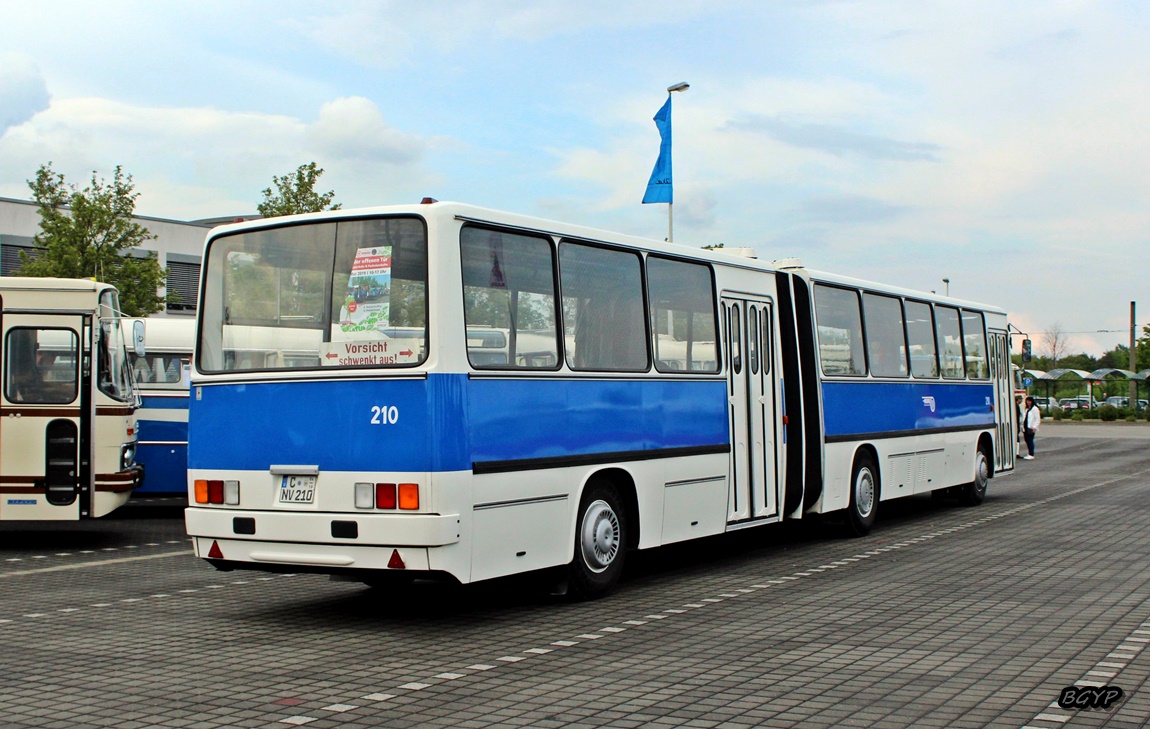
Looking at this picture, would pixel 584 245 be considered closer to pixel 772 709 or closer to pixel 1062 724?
pixel 772 709

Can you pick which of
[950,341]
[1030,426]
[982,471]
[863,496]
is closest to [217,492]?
[863,496]

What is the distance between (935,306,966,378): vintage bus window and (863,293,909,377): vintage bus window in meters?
1.56

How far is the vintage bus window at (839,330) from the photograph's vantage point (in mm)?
14234

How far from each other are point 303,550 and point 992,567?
21.7ft

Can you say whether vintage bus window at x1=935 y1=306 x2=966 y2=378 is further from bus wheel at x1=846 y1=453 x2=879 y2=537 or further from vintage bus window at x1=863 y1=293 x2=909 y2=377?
bus wheel at x1=846 y1=453 x2=879 y2=537

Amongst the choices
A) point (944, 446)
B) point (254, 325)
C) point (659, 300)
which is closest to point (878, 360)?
point (944, 446)

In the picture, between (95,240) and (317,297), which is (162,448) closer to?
(317,297)

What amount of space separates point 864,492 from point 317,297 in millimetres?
8265

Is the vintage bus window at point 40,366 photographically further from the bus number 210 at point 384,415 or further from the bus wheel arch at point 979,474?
the bus wheel arch at point 979,474

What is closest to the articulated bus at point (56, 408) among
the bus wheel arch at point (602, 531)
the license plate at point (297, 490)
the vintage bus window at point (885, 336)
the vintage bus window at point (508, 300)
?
the license plate at point (297, 490)

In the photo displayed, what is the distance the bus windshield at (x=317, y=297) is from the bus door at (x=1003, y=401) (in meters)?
13.8

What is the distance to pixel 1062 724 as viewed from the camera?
A: 6.00 m

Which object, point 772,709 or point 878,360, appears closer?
point 772,709

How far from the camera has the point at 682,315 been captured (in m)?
11.4
